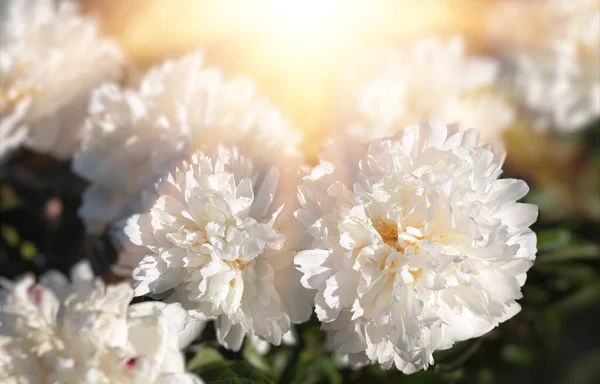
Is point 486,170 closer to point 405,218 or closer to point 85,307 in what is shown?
point 405,218

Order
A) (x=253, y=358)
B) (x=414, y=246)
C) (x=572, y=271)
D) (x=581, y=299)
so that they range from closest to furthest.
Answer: (x=414, y=246) → (x=253, y=358) → (x=572, y=271) → (x=581, y=299)

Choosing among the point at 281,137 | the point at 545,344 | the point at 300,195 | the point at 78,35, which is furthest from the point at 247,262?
the point at 545,344

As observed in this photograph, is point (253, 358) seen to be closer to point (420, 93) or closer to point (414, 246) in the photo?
point (414, 246)

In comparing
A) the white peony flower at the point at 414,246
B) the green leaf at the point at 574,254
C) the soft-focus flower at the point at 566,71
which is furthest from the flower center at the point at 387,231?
the soft-focus flower at the point at 566,71

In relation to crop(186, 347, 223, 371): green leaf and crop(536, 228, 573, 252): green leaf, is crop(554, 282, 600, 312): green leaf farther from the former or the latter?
crop(186, 347, 223, 371): green leaf

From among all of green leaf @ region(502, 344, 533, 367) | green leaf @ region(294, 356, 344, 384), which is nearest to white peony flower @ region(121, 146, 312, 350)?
green leaf @ region(294, 356, 344, 384)

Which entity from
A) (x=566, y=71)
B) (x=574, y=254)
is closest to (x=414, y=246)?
(x=574, y=254)

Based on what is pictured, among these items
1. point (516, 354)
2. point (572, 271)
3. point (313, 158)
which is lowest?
point (516, 354)
